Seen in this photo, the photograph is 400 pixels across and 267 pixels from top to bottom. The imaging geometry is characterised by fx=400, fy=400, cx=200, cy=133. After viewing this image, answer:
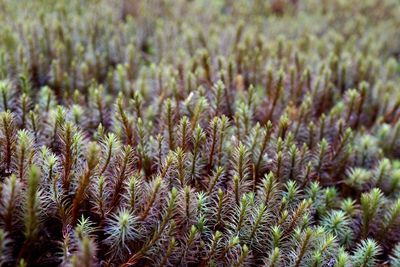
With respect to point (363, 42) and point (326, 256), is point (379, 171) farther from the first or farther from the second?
point (363, 42)

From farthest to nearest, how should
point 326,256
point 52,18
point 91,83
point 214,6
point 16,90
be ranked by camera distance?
point 214,6
point 52,18
point 91,83
point 16,90
point 326,256

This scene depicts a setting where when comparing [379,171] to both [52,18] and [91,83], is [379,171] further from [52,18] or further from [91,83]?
[52,18]

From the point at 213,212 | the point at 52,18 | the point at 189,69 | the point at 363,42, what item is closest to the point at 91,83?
the point at 189,69

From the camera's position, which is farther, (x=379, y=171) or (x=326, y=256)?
(x=379, y=171)

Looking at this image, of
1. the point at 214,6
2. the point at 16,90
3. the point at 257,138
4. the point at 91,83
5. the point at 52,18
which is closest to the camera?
the point at 257,138

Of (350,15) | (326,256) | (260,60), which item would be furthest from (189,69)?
(350,15)

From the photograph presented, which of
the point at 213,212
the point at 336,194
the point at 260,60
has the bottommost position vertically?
the point at 336,194

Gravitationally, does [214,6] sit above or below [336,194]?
above
